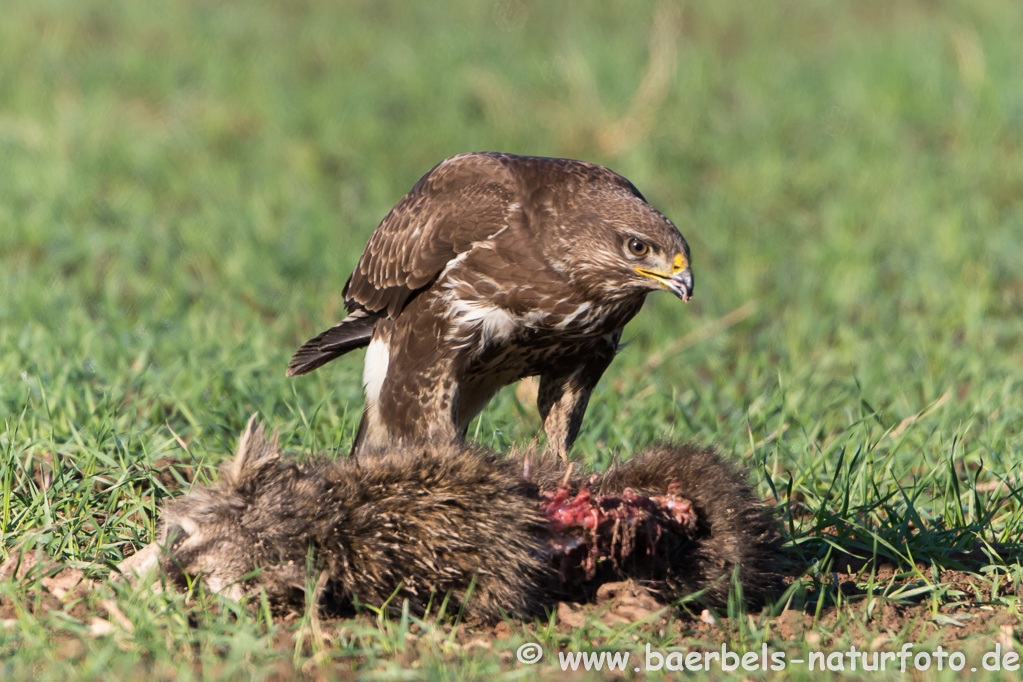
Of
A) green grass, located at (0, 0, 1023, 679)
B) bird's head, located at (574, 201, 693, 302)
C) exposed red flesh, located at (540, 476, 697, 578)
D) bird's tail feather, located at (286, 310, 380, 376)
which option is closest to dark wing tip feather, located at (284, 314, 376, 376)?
bird's tail feather, located at (286, 310, 380, 376)

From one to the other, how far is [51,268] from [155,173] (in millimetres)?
2246

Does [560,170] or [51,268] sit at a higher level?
[560,170]

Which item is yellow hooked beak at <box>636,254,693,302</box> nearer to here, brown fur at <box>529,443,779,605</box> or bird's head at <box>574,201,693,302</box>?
bird's head at <box>574,201,693,302</box>

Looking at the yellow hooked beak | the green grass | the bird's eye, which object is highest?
the bird's eye

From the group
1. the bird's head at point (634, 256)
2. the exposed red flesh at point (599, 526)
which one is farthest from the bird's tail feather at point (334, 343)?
the exposed red flesh at point (599, 526)

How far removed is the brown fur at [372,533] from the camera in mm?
2877

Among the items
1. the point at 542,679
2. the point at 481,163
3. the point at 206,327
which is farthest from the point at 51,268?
the point at 542,679

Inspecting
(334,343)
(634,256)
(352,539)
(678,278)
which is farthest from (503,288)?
(352,539)

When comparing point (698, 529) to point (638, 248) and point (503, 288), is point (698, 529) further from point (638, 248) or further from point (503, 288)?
point (503, 288)

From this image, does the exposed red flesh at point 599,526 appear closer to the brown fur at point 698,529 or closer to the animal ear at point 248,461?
the brown fur at point 698,529

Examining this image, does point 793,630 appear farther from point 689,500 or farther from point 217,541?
point 217,541

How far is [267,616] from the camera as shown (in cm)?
283

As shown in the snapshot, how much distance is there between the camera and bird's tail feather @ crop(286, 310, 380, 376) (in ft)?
14.2

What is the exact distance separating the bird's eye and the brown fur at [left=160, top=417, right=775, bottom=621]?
92 cm
